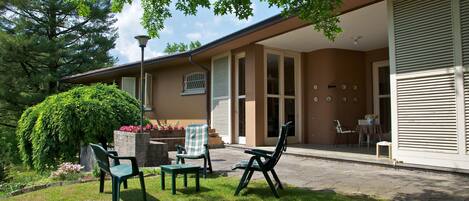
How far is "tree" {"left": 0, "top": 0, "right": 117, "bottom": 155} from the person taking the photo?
2058cm

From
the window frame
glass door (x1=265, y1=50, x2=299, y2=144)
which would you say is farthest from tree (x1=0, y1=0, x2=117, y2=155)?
glass door (x1=265, y1=50, x2=299, y2=144)

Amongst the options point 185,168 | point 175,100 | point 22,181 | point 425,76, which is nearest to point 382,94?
point 425,76

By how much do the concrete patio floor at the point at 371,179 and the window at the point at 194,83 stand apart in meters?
5.86

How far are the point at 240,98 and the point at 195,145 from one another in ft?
17.1

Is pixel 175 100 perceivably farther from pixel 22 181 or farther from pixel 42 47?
pixel 42 47

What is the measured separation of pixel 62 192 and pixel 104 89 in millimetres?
7018

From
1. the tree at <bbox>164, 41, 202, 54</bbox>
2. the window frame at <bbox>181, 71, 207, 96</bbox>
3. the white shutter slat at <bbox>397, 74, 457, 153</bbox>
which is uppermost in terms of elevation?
the tree at <bbox>164, 41, 202, 54</bbox>

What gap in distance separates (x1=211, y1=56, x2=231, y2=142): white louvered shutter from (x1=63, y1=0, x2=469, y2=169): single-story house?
1.3 inches

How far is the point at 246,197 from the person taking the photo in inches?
199

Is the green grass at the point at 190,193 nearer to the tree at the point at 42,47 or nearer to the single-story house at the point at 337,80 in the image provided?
the single-story house at the point at 337,80

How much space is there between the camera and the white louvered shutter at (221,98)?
12398 millimetres

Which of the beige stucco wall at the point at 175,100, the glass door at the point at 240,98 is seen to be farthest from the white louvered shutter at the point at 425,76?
the beige stucco wall at the point at 175,100

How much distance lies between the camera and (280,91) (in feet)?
38.7

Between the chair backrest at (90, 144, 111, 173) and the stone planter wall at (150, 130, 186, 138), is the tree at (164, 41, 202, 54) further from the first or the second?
the chair backrest at (90, 144, 111, 173)
